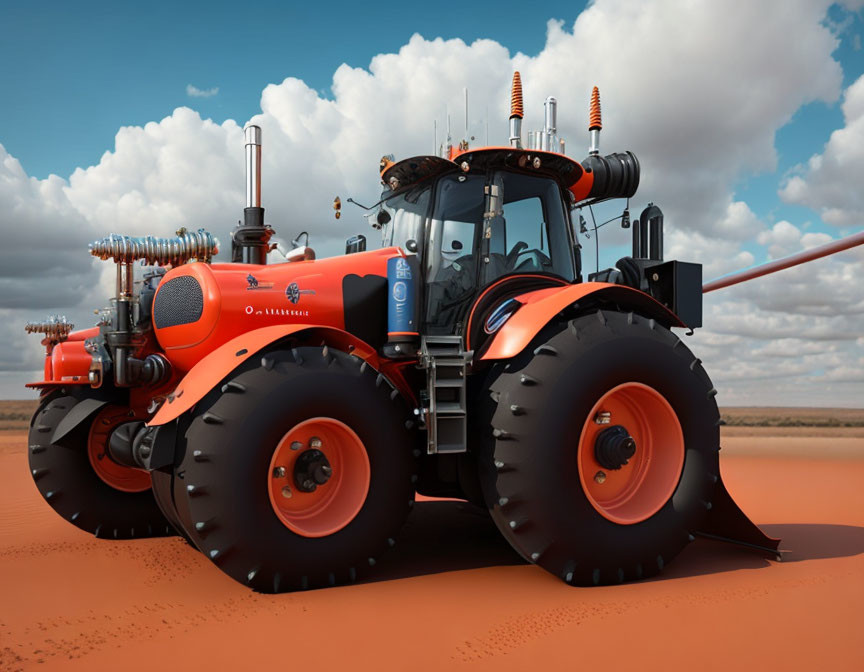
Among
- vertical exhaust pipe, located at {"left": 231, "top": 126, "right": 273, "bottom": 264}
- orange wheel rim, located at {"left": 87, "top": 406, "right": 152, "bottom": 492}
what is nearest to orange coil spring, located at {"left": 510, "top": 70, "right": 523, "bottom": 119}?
vertical exhaust pipe, located at {"left": 231, "top": 126, "right": 273, "bottom": 264}

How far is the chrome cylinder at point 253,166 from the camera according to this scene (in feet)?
20.4

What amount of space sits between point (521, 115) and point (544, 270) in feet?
4.46

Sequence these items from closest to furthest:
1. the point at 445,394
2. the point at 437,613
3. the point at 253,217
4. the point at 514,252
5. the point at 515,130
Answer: the point at 437,613 → the point at 445,394 → the point at 514,252 → the point at 515,130 → the point at 253,217

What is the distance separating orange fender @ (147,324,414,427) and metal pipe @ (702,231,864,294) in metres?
4.18

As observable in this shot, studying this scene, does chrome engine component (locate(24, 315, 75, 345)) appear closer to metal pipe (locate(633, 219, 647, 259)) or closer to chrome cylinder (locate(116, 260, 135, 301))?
chrome cylinder (locate(116, 260, 135, 301))

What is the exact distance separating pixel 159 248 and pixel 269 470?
2.22 m

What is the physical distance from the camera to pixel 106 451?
670 centimetres

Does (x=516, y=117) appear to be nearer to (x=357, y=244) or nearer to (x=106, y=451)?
(x=357, y=244)

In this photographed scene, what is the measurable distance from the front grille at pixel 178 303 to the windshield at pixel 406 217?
1.67 meters

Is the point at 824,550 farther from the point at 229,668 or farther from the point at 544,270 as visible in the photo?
the point at 229,668

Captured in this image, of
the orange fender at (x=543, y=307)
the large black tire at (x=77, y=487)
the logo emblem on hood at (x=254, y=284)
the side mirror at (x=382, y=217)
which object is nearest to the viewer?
the orange fender at (x=543, y=307)

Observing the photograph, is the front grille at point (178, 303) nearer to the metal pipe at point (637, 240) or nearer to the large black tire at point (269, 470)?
the large black tire at point (269, 470)

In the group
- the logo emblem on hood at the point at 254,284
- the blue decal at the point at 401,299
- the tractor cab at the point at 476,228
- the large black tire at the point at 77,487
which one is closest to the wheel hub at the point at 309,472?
the blue decal at the point at 401,299

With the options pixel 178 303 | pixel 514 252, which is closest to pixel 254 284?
pixel 178 303
